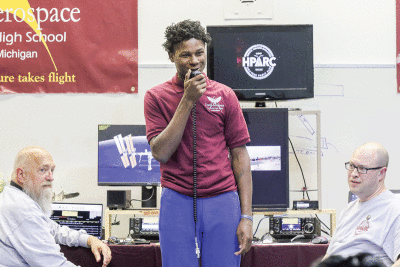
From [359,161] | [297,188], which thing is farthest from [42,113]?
[359,161]

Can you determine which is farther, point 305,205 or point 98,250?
point 305,205

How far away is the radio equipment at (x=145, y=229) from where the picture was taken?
9.91ft

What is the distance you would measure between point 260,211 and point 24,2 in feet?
8.95

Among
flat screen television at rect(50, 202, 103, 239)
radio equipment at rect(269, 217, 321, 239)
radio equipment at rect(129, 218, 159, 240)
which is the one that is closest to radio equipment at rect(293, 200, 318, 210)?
radio equipment at rect(269, 217, 321, 239)

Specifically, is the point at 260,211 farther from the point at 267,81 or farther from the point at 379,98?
the point at 379,98

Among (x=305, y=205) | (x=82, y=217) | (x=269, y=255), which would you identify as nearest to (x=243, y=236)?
(x=269, y=255)

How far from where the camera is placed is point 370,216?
1930 millimetres

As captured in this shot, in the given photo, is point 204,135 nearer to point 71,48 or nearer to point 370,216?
point 370,216

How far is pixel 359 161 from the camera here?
2.05 metres

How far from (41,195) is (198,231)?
89 cm

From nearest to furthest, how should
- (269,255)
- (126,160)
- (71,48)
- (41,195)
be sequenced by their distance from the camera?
(41,195), (269,255), (126,160), (71,48)

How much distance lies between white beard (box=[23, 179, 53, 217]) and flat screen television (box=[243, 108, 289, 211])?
1.32m

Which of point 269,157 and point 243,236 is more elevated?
point 269,157

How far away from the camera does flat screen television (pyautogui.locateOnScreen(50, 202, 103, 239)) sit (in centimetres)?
300
